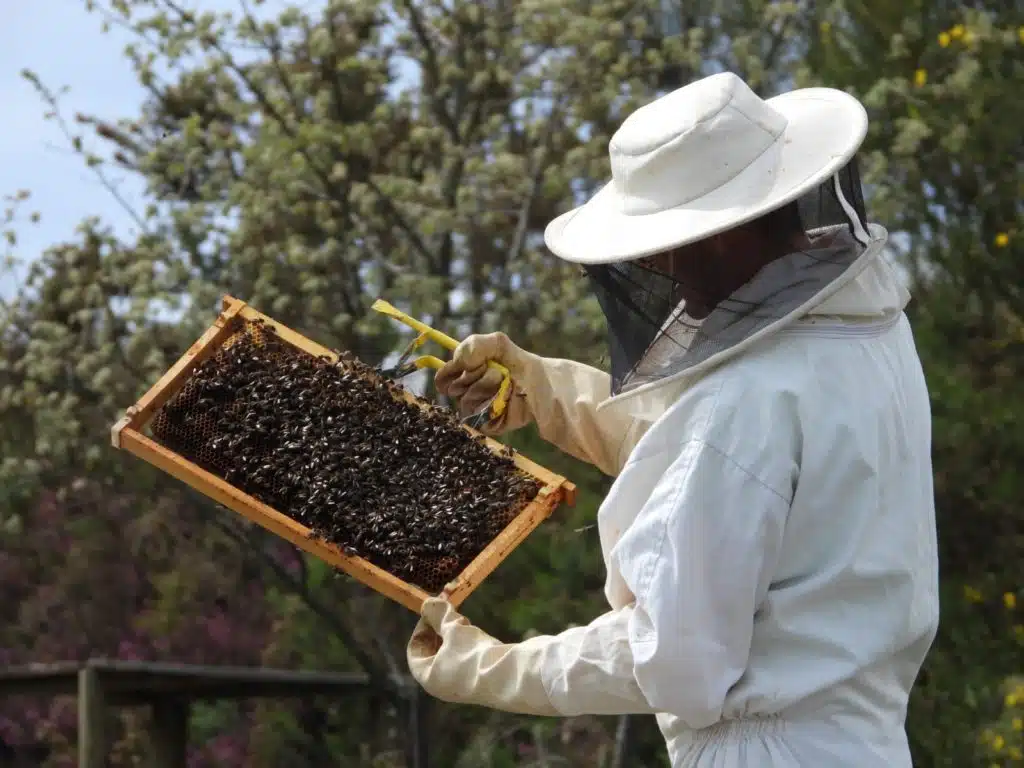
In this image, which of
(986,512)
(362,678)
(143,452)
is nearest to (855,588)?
(143,452)

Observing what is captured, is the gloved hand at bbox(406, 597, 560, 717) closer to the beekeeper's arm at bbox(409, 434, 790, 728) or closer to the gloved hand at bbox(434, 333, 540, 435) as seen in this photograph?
the beekeeper's arm at bbox(409, 434, 790, 728)

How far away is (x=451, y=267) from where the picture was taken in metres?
6.60

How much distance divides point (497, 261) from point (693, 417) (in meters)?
4.31

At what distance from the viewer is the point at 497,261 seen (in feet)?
21.6

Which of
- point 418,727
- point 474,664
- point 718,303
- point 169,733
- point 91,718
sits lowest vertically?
point 418,727

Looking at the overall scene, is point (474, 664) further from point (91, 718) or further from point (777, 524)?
point (91, 718)

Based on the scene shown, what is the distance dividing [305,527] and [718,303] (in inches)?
48.7

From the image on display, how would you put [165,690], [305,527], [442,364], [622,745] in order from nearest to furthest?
[305,527], [442,364], [165,690], [622,745]

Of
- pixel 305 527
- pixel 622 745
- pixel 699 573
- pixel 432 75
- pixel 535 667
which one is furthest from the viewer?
pixel 432 75

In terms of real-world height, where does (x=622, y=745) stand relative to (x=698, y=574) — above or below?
below

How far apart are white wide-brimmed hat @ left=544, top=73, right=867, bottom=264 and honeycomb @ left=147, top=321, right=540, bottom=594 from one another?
95 centimetres

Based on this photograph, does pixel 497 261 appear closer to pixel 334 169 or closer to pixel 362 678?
pixel 334 169

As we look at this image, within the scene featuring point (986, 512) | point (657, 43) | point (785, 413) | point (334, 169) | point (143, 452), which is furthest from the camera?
point (657, 43)

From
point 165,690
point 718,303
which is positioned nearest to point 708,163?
point 718,303
